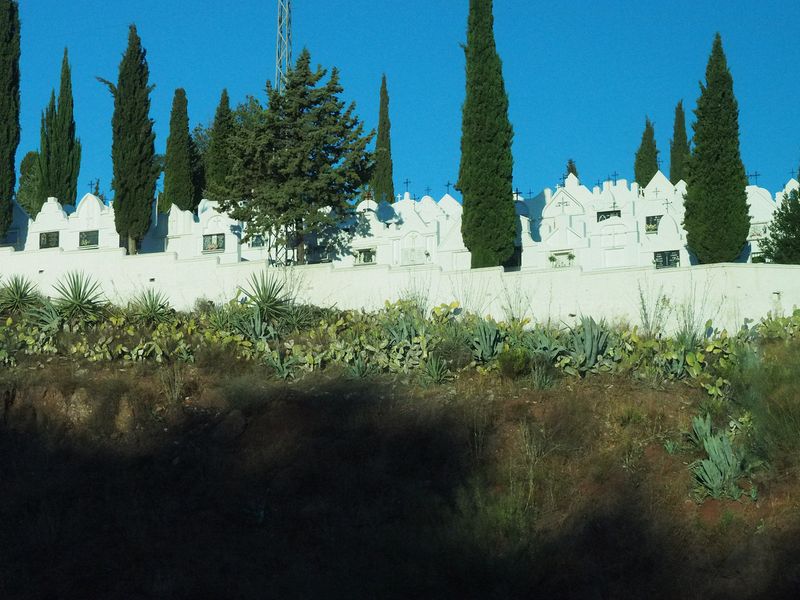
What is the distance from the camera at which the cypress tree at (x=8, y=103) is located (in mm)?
39688

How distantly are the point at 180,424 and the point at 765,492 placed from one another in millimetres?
10363

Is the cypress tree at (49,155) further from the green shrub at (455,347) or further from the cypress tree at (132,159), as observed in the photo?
the green shrub at (455,347)

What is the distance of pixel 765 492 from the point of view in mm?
14938

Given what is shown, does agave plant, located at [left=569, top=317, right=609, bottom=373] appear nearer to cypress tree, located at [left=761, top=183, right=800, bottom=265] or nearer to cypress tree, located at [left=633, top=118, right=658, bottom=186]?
cypress tree, located at [left=761, top=183, right=800, bottom=265]

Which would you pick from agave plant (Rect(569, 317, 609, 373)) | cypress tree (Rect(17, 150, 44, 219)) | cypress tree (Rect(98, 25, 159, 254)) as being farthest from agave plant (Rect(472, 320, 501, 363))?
cypress tree (Rect(17, 150, 44, 219))

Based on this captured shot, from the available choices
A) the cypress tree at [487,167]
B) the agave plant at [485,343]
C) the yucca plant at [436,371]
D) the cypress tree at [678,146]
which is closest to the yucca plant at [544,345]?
the agave plant at [485,343]

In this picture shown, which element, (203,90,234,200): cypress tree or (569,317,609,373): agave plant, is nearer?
(569,317,609,373): agave plant

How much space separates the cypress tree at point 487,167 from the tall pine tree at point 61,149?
67.2 feet

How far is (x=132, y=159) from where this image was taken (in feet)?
124

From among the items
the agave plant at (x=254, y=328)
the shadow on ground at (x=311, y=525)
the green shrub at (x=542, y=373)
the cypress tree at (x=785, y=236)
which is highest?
the cypress tree at (x=785, y=236)

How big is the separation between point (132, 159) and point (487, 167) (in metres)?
13.7

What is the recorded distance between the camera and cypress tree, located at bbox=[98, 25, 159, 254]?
38125 mm

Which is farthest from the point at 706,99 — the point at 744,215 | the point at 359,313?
the point at 359,313

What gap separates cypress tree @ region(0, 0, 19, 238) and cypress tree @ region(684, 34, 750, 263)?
24.9 m
